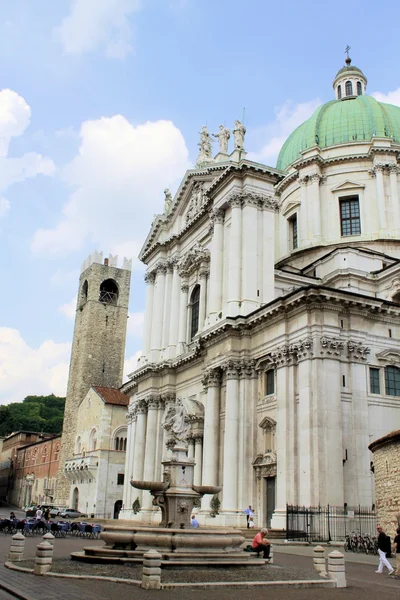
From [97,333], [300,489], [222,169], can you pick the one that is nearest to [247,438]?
[300,489]

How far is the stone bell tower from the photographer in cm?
7356

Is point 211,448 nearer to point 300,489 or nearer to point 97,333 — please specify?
point 300,489

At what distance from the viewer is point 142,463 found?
145ft

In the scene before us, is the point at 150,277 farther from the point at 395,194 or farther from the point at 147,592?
the point at 147,592

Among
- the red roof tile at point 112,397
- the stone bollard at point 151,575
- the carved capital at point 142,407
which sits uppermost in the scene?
the red roof tile at point 112,397

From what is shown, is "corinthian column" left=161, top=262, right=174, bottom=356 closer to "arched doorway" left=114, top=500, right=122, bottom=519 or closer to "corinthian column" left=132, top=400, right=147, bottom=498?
"corinthian column" left=132, top=400, right=147, bottom=498

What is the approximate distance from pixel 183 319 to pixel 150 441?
892 centimetres

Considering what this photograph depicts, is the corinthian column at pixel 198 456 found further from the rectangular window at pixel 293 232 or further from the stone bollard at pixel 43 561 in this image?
the stone bollard at pixel 43 561

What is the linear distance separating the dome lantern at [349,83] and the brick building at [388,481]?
38016mm

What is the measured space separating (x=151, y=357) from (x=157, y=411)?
4.33 m

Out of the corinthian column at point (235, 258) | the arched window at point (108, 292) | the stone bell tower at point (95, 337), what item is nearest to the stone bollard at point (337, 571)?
the corinthian column at point (235, 258)

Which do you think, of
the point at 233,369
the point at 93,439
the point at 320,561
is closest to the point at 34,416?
the point at 93,439

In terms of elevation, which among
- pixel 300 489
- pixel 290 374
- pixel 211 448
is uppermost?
pixel 290 374

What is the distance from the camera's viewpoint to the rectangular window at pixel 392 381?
30.6 m
